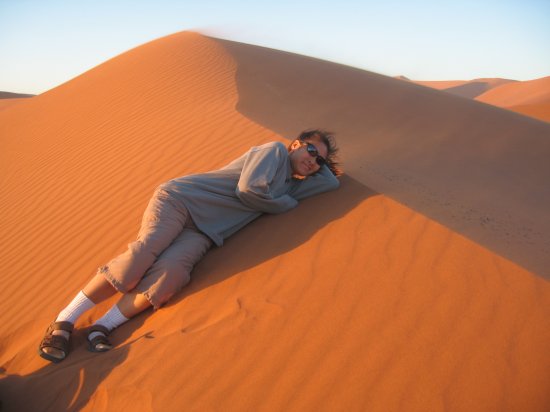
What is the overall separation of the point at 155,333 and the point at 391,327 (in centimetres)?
143

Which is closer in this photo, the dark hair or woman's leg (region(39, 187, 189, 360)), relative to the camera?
woman's leg (region(39, 187, 189, 360))

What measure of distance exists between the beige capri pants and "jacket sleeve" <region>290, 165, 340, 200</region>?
90 centimetres

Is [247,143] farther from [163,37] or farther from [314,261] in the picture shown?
[163,37]

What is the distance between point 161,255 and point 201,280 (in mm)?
339

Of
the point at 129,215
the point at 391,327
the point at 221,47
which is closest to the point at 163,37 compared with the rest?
the point at 221,47

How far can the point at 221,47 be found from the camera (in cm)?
1005

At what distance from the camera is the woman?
2.81 m

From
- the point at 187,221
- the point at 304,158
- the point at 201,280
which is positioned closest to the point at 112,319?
the point at 201,280

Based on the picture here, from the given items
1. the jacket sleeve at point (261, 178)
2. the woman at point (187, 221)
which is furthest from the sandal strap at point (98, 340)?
the jacket sleeve at point (261, 178)

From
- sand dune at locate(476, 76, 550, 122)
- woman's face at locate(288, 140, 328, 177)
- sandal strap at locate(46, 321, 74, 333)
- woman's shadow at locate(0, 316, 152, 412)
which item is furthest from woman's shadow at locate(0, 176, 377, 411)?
sand dune at locate(476, 76, 550, 122)

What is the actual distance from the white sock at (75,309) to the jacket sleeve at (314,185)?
179 centimetres

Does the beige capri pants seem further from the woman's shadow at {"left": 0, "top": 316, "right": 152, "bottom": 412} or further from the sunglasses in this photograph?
the sunglasses

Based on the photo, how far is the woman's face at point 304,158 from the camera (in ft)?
11.5

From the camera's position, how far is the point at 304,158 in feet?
11.5
